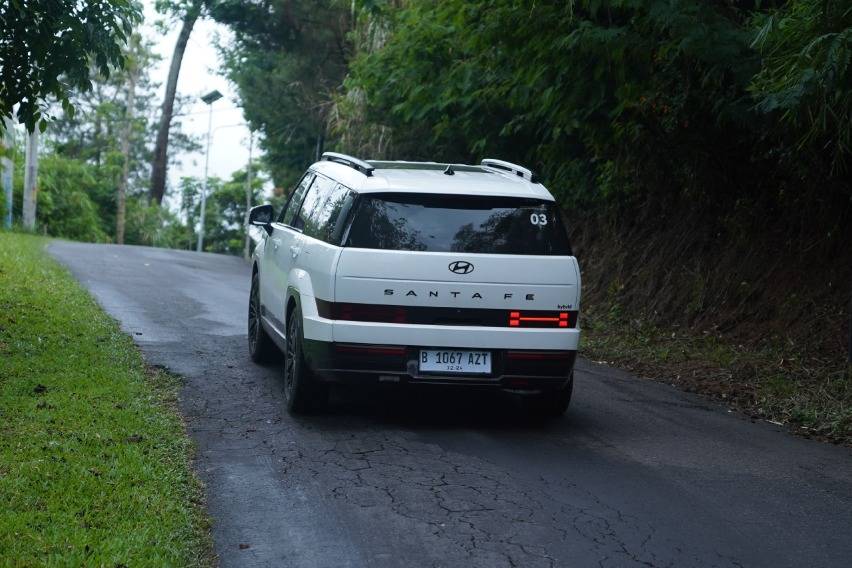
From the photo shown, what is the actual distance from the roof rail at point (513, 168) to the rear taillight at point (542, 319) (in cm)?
117

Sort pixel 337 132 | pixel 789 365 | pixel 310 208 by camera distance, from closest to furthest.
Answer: pixel 310 208, pixel 789 365, pixel 337 132

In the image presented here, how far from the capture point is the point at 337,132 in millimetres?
26281

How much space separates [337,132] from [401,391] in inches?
668

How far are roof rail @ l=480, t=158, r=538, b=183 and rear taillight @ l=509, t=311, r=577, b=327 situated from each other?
3.83 feet

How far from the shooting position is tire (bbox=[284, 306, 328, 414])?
8648mm

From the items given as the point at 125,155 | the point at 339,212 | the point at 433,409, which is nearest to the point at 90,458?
the point at 339,212

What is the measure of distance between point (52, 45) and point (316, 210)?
3490mm

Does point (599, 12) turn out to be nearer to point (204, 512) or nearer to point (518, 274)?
point (518, 274)

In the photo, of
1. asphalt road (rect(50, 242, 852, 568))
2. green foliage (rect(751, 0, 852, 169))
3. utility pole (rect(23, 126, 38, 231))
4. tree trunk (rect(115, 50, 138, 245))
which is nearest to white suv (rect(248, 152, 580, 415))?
asphalt road (rect(50, 242, 852, 568))

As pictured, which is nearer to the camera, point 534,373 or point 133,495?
point 133,495

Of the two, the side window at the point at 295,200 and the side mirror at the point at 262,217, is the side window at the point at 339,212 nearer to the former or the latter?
the side window at the point at 295,200

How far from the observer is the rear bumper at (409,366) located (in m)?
8.21

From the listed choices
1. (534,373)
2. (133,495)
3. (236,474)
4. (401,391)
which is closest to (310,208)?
(401,391)

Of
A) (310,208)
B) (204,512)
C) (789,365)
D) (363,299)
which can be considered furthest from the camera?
(789,365)
